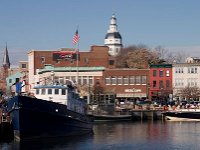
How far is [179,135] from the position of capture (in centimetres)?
6988

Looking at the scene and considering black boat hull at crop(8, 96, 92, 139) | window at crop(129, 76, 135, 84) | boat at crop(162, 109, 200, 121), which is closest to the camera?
black boat hull at crop(8, 96, 92, 139)

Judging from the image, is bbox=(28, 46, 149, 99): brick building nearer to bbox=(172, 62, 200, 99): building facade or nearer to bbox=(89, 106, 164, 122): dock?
bbox=(172, 62, 200, 99): building facade

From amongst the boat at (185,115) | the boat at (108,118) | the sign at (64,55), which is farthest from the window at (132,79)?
the boat at (185,115)

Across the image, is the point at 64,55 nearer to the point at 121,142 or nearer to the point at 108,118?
the point at 108,118

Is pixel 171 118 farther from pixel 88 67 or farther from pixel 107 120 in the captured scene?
pixel 88 67

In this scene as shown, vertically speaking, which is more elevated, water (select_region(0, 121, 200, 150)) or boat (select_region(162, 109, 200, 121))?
boat (select_region(162, 109, 200, 121))

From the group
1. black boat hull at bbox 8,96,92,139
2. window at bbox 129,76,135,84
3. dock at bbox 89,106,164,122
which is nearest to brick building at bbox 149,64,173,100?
window at bbox 129,76,135,84

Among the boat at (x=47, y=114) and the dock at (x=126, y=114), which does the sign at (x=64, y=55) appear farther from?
the boat at (x=47, y=114)

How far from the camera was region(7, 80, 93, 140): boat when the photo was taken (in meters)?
59.4

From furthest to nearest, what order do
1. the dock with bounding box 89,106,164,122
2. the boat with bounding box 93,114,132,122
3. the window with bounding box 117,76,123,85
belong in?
the window with bounding box 117,76,123,85 → the dock with bounding box 89,106,164,122 → the boat with bounding box 93,114,132,122

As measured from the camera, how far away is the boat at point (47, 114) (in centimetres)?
5941

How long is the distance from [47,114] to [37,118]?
1.34 m

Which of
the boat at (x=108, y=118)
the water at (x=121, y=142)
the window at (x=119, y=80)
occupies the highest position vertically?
the window at (x=119, y=80)

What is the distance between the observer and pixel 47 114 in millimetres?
61406
